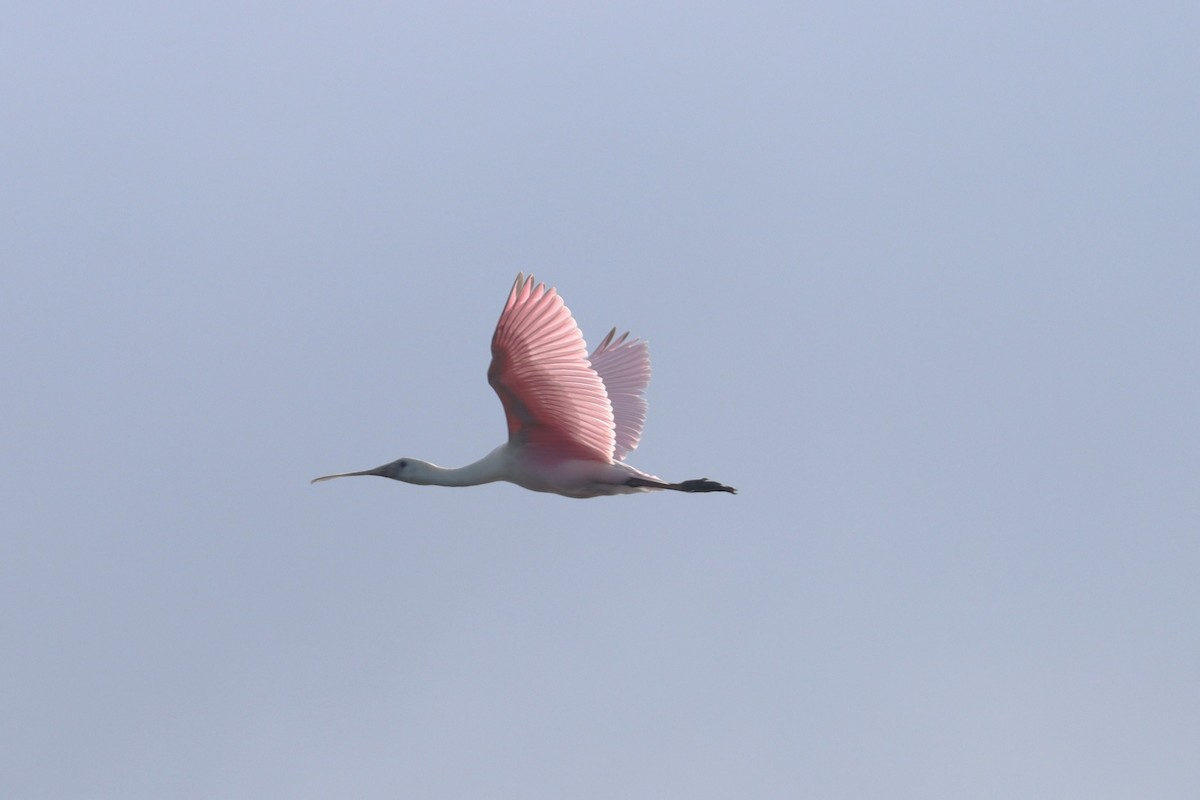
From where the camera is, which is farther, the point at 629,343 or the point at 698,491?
the point at 629,343

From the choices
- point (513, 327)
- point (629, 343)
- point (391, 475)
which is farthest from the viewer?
point (629, 343)

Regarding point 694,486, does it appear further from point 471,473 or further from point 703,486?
point 471,473

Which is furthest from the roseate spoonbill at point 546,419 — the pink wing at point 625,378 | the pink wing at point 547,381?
the pink wing at point 625,378

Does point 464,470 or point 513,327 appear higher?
point 513,327

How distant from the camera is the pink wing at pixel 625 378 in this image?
16203mm

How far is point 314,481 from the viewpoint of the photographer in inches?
603

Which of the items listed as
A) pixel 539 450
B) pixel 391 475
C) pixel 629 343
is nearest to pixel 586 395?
pixel 539 450

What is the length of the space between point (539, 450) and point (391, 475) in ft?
5.54

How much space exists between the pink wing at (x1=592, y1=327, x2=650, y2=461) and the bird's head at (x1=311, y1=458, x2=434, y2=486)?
2023 millimetres

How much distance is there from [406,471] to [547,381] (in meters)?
2.17

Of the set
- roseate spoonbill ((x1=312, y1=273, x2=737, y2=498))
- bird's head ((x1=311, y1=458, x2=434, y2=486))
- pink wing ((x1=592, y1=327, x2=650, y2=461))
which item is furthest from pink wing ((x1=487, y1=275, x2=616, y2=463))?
pink wing ((x1=592, y1=327, x2=650, y2=461))

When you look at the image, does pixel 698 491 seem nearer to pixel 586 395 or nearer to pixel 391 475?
pixel 586 395

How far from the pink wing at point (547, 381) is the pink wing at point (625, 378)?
2.27 meters

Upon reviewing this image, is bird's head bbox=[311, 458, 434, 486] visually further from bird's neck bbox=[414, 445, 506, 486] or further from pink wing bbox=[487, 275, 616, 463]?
pink wing bbox=[487, 275, 616, 463]
